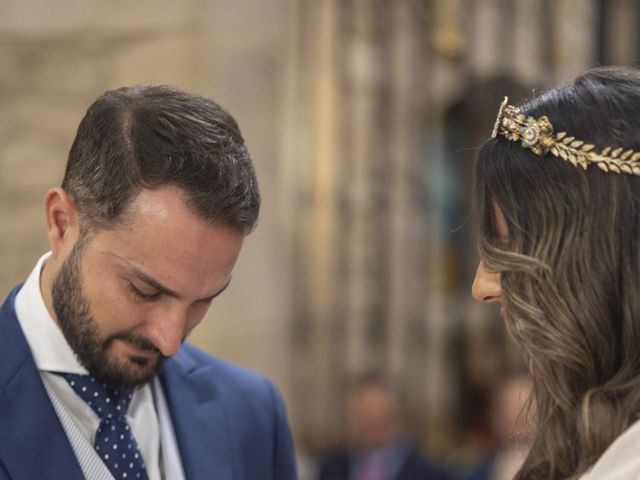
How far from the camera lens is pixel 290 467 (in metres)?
2.84

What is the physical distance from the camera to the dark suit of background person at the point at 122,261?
7.84 feet

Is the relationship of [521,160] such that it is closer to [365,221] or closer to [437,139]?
[365,221]


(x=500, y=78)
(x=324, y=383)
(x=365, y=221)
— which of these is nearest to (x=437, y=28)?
(x=500, y=78)

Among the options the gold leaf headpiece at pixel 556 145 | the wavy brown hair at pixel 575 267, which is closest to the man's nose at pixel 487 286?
the wavy brown hair at pixel 575 267

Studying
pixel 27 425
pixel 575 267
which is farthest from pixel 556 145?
pixel 27 425

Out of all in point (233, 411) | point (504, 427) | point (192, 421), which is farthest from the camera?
point (504, 427)

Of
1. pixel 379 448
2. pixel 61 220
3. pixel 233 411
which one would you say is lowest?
pixel 379 448

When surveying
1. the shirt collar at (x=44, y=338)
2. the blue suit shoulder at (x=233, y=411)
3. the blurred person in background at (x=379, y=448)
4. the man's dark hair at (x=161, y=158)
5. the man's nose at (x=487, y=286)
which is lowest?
the blurred person in background at (x=379, y=448)

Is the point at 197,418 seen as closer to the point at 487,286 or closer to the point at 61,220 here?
the point at 61,220

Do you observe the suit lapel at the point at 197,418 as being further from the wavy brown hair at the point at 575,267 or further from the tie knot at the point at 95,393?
the wavy brown hair at the point at 575,267

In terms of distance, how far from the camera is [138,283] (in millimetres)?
2398

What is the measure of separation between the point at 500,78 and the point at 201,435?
27.1 feet

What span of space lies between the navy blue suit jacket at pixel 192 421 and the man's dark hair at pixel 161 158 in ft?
1.10

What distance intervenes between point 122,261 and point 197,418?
0.46m
